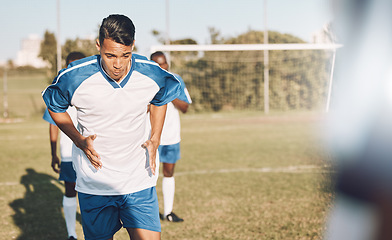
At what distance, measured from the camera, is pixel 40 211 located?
6031 millimetres

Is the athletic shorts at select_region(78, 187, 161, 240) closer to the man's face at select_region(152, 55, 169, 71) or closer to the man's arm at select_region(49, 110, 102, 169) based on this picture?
the man's arm at select_region(49, 110, 102, 169)

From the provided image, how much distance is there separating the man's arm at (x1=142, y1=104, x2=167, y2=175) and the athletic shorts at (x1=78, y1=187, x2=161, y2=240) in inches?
9.8

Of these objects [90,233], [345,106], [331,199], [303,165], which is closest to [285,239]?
[331,199]

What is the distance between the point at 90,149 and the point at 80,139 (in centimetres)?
10

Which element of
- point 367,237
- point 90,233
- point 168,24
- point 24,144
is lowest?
point 24,144

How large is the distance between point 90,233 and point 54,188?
4738 millimetres

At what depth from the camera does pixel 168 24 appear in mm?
22891

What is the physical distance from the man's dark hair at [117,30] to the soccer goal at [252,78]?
19988mm

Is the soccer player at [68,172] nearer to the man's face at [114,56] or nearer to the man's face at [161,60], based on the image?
the man's face at [161,60]

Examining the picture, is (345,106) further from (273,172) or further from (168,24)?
(168,24)

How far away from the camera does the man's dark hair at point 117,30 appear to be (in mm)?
2660

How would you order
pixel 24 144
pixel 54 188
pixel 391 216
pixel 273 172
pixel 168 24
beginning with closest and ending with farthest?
1. pixel 391 216
2. pixel 54 188
3. pixel 273 172
4. pixel 24 144
5. pixel 168 24

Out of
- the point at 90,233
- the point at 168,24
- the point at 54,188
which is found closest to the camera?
the point at 90,233

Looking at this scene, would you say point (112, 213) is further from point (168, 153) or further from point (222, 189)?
point (222, 189)
